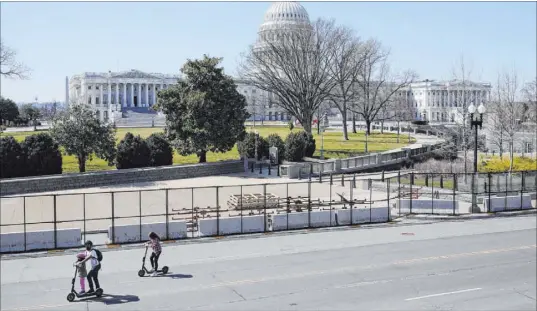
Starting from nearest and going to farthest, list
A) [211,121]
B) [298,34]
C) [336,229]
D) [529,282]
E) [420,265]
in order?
[529,282] < [420,265] < [336,229] < [211,121] < [298,34]

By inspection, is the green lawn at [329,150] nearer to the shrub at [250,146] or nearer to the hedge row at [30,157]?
the shrub at [250,146]

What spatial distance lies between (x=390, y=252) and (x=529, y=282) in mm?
5488

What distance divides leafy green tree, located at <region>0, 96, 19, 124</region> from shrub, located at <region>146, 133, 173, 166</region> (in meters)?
38.8

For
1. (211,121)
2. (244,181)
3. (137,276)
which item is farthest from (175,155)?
(137,276)

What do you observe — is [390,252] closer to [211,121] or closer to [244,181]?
[244,181]

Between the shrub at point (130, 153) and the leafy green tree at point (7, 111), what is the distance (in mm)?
39017

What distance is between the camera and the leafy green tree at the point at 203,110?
49.3m

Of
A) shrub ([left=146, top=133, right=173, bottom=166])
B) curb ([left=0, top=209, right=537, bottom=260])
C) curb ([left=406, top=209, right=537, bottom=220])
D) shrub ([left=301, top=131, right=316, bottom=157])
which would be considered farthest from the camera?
shrub ([left=301, top=131, right=316, bottom=157])

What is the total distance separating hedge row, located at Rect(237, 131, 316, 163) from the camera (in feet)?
179

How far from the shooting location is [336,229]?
28.9m

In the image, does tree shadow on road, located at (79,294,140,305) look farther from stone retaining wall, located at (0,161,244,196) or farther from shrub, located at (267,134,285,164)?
shrub, located at (267,134,285,164)

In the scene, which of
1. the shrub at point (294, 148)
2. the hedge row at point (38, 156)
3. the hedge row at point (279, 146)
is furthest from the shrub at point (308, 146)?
the hedge row at point (38, 156)

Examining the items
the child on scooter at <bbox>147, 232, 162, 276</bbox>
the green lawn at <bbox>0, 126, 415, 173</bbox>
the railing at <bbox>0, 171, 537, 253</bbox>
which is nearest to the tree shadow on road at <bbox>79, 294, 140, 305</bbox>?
the child on scooter at <bbox>147, 232, 162, 276</bbox>

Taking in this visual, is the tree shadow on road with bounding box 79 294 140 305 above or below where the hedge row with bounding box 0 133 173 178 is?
below
